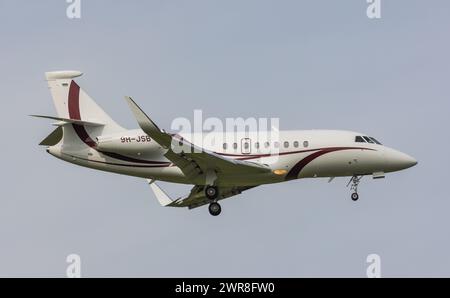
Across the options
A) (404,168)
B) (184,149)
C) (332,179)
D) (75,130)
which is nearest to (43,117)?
(75,130)

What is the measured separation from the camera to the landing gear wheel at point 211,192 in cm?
4209

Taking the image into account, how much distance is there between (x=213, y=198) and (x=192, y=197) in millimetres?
3104

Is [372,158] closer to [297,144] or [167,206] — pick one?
[297,144]

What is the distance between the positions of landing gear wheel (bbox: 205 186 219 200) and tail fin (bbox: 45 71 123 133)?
4.68 metres

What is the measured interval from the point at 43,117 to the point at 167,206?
855 centimetres

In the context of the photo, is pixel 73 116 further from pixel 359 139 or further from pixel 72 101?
pixel 359 139

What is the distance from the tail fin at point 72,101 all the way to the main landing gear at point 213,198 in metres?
4.73

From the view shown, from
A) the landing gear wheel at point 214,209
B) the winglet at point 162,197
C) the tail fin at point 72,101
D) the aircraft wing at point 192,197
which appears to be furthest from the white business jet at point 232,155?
the winglet at point 162,197

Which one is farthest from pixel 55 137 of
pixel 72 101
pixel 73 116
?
pixel 72 101

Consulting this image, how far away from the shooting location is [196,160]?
40781mm

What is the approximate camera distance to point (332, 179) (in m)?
42.9

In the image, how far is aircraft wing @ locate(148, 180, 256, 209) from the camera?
44938mm

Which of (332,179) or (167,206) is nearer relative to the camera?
(332,179)

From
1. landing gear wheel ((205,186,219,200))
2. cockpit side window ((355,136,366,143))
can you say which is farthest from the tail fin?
cockpit side window ((355,136,366,143))
